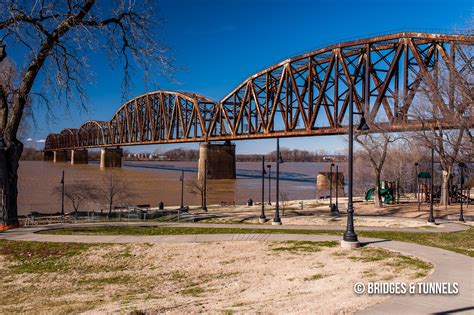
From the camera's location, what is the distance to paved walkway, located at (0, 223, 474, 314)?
7539 mm

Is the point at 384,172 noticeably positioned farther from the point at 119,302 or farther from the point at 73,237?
the point at 119,302

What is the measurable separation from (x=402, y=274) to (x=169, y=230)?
40.0 ft

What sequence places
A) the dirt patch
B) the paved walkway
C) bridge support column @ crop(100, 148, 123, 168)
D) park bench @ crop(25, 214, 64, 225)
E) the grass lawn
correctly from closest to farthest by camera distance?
the paved walkway < the dirt patch < the grass lawn < park bench @ crop(25, 214, 64, 225) < bridge support column @ crop(100, 148, 123, 168)

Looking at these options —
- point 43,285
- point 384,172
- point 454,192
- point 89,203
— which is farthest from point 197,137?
point 43,285

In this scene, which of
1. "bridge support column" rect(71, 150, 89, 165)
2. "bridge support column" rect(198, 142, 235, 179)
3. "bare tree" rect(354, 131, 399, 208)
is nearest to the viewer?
"bare tree" rect(354, 131, 399, 208)

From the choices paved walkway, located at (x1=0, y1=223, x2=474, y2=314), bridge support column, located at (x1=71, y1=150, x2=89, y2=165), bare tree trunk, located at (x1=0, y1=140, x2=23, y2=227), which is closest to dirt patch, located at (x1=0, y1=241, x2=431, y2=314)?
paved walkway, located at (x1=0, y1=223, x2=474, y2=314)

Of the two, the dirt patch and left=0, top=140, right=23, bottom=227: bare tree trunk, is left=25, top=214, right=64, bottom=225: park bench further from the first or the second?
the dirt patch

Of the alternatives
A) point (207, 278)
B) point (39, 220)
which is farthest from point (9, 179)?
point (207, 278)

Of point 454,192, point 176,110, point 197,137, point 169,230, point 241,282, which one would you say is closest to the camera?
point 241,282

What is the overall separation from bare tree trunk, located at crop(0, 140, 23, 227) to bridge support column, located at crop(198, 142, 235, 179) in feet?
215

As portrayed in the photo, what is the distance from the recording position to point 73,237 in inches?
696

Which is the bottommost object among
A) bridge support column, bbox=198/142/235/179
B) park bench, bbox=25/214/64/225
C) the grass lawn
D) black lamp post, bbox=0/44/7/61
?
park bench, bbox=25/214/64/225

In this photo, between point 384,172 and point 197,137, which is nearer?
point 384,172

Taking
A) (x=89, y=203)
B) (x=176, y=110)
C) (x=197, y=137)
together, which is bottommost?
(x=89, y=203)
